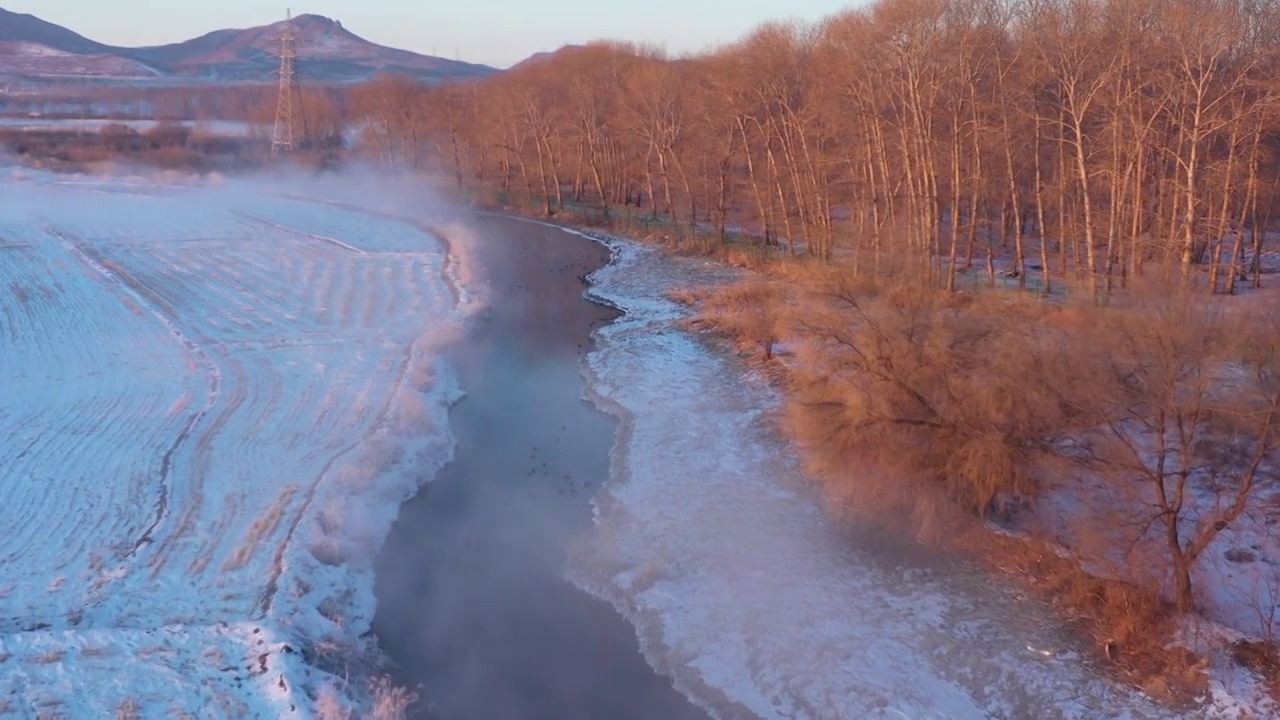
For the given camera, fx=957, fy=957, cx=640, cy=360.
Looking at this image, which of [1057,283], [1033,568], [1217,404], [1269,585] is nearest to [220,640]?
[1033,568]

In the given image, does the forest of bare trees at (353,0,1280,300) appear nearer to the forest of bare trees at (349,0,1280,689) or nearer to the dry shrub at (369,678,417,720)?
the forest of bare trees at (349,0,1280,689)

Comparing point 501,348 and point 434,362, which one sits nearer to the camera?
point 434,362

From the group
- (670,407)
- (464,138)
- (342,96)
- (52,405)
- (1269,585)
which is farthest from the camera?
(342,96)

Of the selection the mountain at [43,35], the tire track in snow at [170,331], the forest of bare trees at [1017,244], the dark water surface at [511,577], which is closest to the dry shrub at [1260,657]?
the forest of bare trees at [1017,244]

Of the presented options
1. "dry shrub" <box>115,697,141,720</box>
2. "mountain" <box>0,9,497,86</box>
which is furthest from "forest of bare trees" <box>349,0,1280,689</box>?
"mountain" <box>0,9,497,86</box>

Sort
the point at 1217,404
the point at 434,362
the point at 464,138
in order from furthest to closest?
the point at 464,138 → the point at 434,362 → the point at 1217,404

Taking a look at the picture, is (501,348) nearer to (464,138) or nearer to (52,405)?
(52,405)
